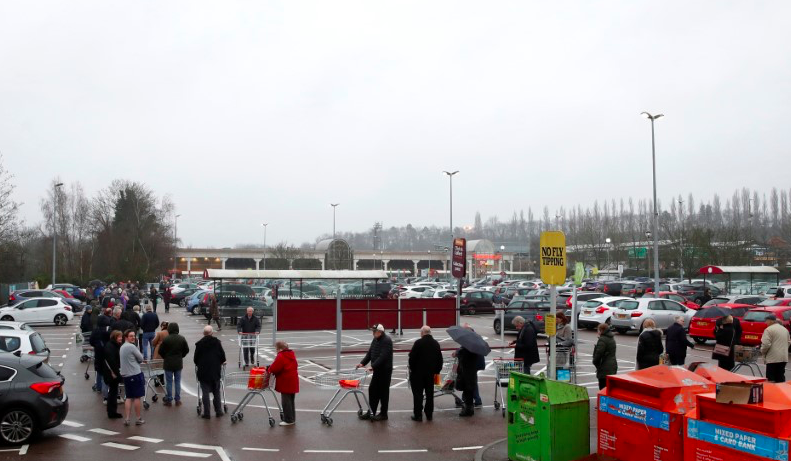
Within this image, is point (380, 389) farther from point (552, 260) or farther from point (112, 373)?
point (112, 373)

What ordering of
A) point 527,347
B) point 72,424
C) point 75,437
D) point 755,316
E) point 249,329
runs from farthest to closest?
point 755,316, point 249,329, point 527,347, point 72,424, point 75,437

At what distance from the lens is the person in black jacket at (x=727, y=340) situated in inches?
640

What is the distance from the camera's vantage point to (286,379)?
485 inches

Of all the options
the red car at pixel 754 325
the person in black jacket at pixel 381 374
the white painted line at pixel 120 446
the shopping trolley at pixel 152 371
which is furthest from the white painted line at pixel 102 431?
the red car at pixel 754 325

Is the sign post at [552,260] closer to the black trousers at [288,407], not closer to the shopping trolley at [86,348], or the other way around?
the black trousers at [288,407]

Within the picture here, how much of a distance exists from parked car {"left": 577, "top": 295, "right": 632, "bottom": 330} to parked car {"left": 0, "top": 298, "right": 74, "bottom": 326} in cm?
2421

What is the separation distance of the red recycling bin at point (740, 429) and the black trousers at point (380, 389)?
6004 mm

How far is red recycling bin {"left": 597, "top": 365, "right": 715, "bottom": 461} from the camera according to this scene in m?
7.98

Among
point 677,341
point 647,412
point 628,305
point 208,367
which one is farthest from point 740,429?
point 628,305

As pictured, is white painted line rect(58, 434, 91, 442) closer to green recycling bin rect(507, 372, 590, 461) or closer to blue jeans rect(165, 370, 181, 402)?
blue jeans rect(165, 370, 181, 402)

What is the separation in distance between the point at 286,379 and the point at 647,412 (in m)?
6.26

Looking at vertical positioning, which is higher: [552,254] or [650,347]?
[552,254]

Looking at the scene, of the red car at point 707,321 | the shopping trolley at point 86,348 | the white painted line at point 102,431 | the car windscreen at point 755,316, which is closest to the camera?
the white painted line at point 102,431

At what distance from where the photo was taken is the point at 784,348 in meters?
15.1
